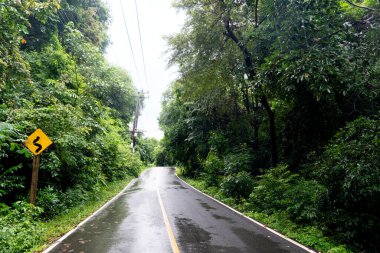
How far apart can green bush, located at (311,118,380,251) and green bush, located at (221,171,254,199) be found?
6.29 meters

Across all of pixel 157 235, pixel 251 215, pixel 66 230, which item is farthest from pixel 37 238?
pixel 251 215

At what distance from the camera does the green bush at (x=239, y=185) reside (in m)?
14.0

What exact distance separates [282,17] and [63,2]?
18.5 m

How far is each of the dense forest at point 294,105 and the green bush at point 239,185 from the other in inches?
2.1

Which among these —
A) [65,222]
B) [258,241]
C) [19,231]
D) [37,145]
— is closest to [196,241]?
[258,241]

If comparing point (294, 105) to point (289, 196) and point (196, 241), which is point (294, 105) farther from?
point (196, 241)

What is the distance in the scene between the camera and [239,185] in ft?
46.9

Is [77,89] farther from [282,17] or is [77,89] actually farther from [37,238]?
[282,17]

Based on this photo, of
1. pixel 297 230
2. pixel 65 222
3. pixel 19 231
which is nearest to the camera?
pixel 19 231

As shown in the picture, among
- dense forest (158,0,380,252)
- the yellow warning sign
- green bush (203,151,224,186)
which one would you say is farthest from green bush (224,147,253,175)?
the yellow warning sign

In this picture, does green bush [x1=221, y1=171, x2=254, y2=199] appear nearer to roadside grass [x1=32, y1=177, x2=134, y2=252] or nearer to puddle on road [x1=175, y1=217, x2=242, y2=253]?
puddle on road [x1=175, y1=217, x2=242, y2=253]

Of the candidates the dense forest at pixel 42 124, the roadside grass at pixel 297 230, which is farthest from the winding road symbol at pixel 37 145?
the roadside grass at pixel 297 230

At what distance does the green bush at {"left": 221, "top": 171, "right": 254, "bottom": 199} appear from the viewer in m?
14.0

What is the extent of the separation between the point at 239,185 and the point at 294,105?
487 centimetres
